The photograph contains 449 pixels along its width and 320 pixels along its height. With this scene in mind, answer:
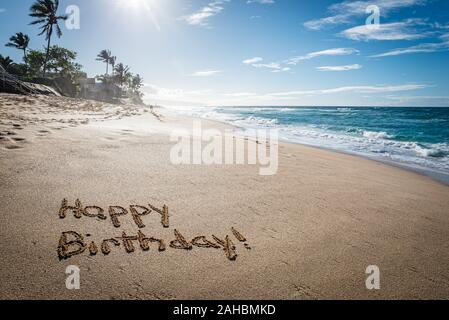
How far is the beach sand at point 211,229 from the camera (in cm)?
208

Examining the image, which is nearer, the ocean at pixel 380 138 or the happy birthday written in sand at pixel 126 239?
the happy birthday written in sand at pixel 126 239

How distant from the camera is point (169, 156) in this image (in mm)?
5480

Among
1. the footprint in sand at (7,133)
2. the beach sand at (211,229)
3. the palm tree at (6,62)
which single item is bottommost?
the beach sand at (211,229)

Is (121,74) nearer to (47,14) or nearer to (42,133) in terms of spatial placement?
(47,14)

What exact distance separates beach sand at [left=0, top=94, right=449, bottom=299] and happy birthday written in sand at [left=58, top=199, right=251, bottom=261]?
2.1 inches

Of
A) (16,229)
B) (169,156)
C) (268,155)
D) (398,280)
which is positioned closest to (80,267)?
(16,229)

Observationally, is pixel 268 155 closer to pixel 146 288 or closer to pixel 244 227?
pixel 244 227

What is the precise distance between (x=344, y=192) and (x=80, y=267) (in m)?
4.24

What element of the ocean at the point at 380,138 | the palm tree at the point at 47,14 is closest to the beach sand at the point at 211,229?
the ocean at the point at 380,138

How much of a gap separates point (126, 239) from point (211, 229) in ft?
2.99

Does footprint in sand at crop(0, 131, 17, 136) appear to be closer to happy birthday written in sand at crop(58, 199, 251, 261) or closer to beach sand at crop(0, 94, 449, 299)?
beach sand at crop(0, 94, 449, 299)

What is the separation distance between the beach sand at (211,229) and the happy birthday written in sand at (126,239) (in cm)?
5

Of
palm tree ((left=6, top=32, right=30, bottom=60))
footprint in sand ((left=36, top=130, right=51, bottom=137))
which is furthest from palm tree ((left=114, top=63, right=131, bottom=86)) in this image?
footprint in sand ((left=36, top=130, right=51, bottom=137))

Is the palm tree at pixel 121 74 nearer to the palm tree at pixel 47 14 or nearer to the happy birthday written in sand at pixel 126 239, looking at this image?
the palm tree at pixel 47 14
